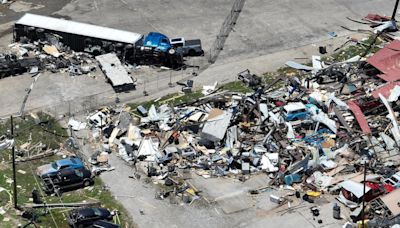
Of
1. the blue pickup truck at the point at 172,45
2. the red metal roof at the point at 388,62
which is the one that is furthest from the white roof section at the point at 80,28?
the red metal roof at the point at 388,62

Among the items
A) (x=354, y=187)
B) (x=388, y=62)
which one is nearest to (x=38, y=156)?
(x=354, y=187)

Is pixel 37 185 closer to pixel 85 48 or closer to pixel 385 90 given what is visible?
pixel 85 48

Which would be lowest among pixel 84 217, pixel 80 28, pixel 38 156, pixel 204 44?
pixel 84 217

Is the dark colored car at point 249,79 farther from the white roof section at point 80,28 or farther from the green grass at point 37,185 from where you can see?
the green grass at point 37,185

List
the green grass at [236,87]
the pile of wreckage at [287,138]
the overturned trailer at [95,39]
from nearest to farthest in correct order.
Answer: the pile of wreckage at [287,138], the green grass at [236,87], the overturned trailer at [95,39]

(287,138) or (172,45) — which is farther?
(172,45)

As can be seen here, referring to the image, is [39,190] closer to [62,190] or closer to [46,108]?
[62,190]
